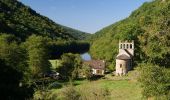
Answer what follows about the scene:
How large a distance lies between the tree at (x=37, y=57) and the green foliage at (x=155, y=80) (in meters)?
50.1

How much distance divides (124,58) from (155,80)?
5869 cm

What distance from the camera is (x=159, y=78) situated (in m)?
33.2

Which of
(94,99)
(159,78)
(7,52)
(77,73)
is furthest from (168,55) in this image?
(77,73)

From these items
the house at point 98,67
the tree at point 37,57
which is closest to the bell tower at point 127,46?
the house at point 98,67

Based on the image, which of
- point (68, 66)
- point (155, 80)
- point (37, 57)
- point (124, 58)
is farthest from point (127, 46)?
point (155, 80)

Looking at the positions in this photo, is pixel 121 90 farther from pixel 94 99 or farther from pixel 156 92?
pixel 156 92

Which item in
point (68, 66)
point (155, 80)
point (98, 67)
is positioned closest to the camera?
point (155, 80)

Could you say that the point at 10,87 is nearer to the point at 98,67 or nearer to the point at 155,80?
the point at 155,80

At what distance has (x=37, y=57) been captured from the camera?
8556 centimetres

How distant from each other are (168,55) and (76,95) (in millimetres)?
9759

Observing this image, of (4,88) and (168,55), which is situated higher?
(168,55)

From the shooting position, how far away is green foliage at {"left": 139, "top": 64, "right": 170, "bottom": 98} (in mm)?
32781

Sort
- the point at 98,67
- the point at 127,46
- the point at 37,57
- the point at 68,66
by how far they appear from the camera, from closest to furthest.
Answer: the point at 37,57
the point at 68,66
the point at 127,46
the point at 98,67

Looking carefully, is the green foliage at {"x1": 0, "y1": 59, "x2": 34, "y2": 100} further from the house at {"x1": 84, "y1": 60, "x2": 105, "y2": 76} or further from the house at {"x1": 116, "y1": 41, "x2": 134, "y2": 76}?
the house at {"x1": 84, "y1": 60, "x2": 105, "y2": 76}
